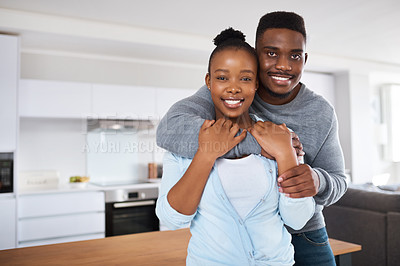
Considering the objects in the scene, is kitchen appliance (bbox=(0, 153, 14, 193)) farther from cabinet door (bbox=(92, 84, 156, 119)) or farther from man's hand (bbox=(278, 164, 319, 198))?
man's hand (bbox=(278, 164, 319, 198))

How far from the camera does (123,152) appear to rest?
5051 mm

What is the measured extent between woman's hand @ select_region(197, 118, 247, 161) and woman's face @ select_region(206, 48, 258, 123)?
0.09 metres

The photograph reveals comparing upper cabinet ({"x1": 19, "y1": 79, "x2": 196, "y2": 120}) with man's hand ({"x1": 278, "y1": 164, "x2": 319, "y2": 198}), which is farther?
upper cabinet ({"x1": 19, "y1": 79, "x2": 196, "y2": 120})

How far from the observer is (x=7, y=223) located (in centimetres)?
361

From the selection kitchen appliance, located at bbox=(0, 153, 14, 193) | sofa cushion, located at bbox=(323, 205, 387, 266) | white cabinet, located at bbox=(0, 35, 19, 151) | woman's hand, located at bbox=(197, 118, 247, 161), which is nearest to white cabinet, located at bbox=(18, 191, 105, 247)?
kitchen appliance, located at bbox=(0, 153, 14, 193)

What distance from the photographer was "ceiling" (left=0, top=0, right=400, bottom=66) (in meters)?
3.53

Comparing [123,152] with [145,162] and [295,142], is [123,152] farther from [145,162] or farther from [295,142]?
[295,142]

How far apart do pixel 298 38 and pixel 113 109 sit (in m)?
3.50

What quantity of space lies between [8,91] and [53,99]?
53 cm

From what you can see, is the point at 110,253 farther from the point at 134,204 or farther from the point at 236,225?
the point at 134,204

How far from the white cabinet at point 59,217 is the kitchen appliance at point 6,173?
0.52 feet

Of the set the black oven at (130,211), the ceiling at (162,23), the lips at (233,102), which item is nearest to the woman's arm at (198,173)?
the lips at (233,102)

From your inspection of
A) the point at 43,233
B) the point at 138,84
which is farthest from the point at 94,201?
the point at 138,84

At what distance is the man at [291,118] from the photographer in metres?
1.01
